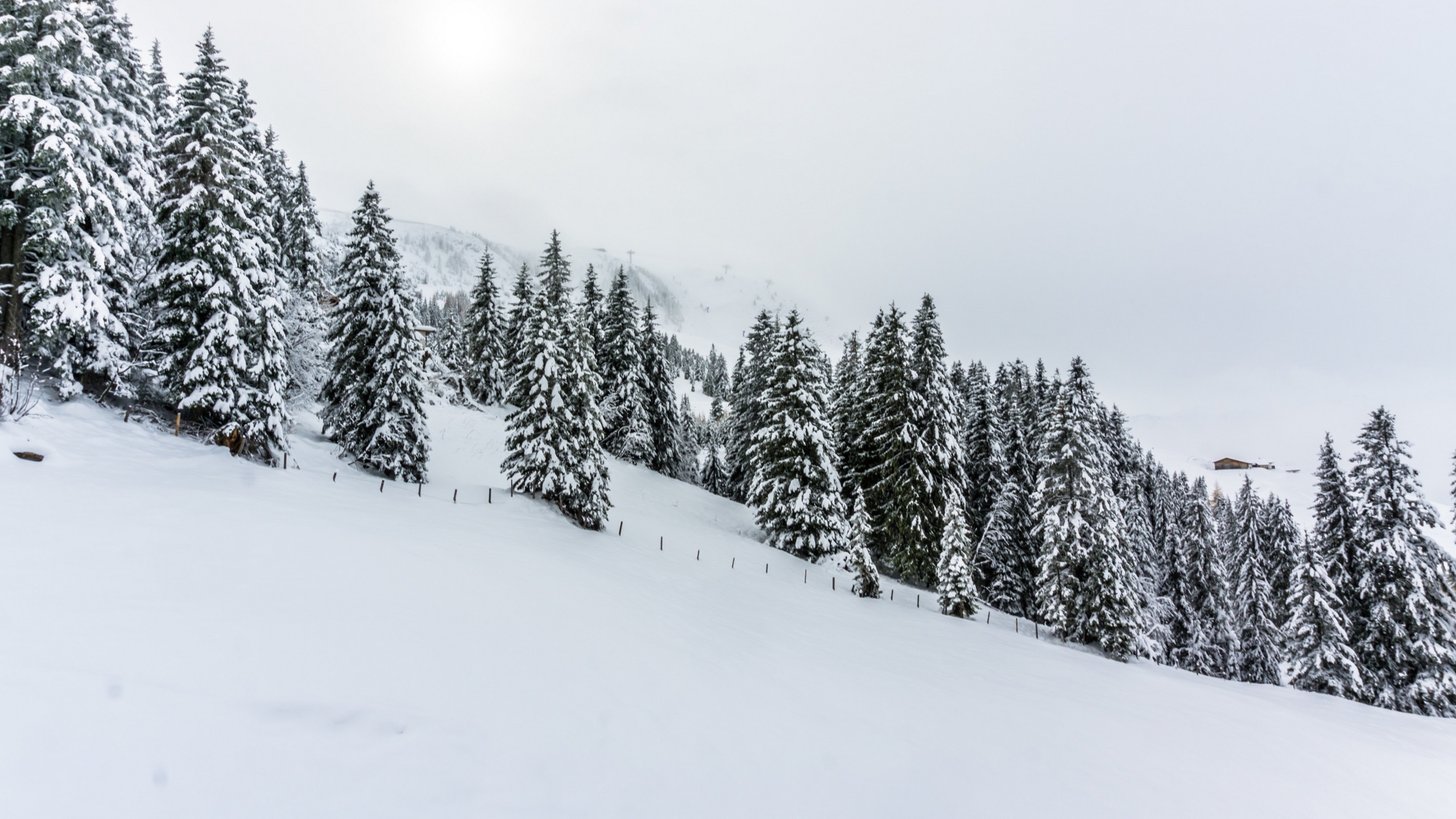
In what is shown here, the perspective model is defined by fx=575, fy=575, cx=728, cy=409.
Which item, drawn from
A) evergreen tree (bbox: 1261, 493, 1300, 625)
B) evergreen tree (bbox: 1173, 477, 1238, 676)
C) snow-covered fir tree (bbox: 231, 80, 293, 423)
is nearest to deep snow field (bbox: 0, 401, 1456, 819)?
snow-covered fir tree (bbox: 231, 80, 293, 423)

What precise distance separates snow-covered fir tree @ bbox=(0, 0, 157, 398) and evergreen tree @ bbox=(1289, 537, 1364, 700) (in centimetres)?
4343

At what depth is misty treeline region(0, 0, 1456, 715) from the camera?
1659cm

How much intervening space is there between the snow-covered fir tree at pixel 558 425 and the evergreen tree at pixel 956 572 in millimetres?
13967

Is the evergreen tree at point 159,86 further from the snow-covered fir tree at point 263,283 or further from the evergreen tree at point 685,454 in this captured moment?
the evergreen tree at point 685,454

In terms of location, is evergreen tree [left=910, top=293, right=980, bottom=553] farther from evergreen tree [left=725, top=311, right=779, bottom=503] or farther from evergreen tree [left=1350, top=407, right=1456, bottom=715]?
evergreen tree [left=1350, top=407, right=1456, bottom=715]

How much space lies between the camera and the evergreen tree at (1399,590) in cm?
2131

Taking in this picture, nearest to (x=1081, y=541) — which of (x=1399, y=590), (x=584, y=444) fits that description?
(x=1399, y=590)

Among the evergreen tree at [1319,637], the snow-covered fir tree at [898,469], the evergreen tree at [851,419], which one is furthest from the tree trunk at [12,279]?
the evergreen tree at [1319,637]

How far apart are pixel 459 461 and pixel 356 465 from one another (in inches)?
331

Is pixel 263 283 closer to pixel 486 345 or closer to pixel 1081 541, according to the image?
pixel 486 345

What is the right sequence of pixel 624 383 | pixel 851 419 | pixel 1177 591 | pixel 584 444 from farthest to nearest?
1. pixel 624 383
2. pixel 1177 591
3. pixel 851 419
4. pixel 584 444

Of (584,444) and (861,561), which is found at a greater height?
(584,444)

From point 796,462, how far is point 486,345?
32796mm

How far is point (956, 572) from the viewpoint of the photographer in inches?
915
